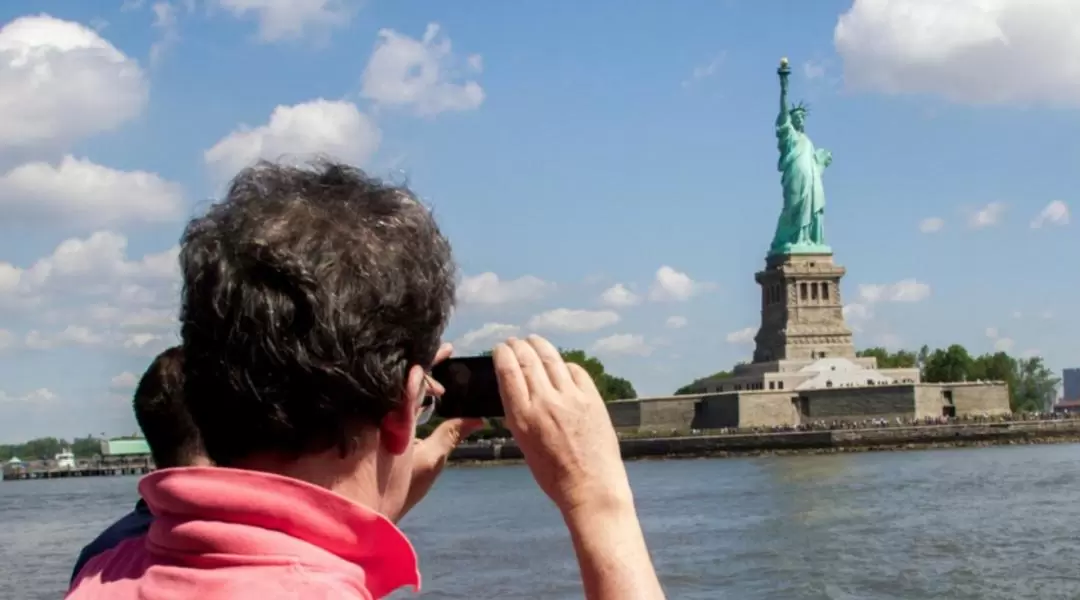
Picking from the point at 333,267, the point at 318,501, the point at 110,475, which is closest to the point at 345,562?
the point at 318,501

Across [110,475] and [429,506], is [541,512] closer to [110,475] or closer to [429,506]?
[429,506]

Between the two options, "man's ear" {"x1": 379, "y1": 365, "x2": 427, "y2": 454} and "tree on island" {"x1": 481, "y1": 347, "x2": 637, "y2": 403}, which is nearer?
"man's ear" {"x1": 379, "y1": 365, "x2": 427, "y2": 454}

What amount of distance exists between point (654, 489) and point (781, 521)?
12.5 m

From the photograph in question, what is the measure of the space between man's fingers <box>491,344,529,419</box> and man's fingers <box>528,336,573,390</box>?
30 mm

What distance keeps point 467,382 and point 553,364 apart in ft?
0.56

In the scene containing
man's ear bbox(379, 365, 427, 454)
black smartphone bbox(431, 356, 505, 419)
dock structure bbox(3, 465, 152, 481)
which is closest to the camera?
man's ear bbox(379, 365, 427, 454)

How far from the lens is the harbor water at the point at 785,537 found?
15.9 meters

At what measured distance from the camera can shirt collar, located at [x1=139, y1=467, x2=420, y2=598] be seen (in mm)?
1533

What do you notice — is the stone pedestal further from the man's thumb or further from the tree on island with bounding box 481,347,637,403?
the man's thumb

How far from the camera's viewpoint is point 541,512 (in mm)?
29672

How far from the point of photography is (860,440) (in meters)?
50.1

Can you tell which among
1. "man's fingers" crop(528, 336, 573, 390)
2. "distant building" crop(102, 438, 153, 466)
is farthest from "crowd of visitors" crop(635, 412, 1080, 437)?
"distant building" crop(102, 438, 153, 466)

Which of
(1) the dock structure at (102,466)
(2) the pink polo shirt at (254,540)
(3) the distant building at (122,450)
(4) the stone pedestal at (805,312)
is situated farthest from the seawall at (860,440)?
(3) the distant building at (122,450)

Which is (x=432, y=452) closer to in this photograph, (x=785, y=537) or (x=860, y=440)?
(x=785, y=537)
